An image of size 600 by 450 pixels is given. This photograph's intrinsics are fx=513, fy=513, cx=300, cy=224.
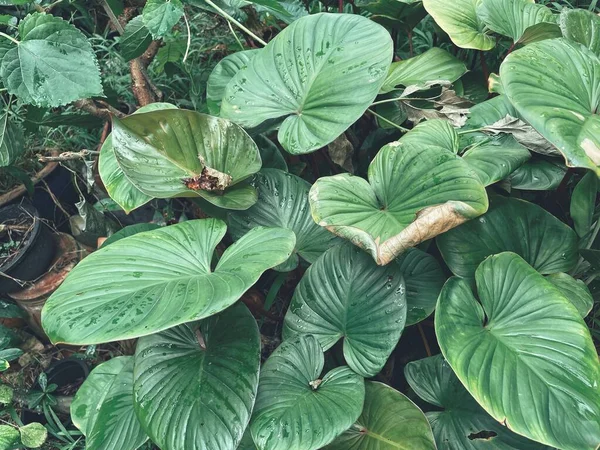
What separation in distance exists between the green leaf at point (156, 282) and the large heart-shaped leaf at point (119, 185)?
279 mm

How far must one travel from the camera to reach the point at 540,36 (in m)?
1.35

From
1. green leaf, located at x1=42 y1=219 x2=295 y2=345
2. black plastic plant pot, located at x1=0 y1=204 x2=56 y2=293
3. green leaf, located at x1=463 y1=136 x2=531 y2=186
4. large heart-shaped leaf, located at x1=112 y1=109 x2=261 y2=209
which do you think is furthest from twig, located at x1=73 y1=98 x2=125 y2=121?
green leaf, located at x1=463 y1=136 x2=531 y2=186

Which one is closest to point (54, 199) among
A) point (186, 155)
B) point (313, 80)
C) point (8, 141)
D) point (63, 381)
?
point (8, 141)

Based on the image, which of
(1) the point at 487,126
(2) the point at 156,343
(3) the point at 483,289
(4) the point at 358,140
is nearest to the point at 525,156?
(1) the point at 487,126

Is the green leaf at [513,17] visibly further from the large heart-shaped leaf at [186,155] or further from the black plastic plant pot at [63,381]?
the black plastic plant pot at [63,381]

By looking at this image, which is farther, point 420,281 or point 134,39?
point 134,39

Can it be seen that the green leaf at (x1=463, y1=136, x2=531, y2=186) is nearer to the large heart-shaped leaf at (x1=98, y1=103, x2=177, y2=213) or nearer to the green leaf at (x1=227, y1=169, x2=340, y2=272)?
the green leaf at (x1=227, y1=169, x2=340, y2=272)

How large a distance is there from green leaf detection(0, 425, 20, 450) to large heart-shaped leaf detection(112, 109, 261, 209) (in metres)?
0.78

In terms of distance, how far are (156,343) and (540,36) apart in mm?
1230

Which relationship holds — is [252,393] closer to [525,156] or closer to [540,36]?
[525,156]

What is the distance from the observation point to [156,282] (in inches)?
36.6

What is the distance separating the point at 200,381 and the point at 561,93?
89 centimetres

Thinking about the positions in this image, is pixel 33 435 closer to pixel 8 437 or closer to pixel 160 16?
pixel 8 437

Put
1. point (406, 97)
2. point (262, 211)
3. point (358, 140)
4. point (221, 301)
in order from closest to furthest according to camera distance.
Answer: point (221, 301) < point (262, 211) < point (406, 97) < point (358, 140)
